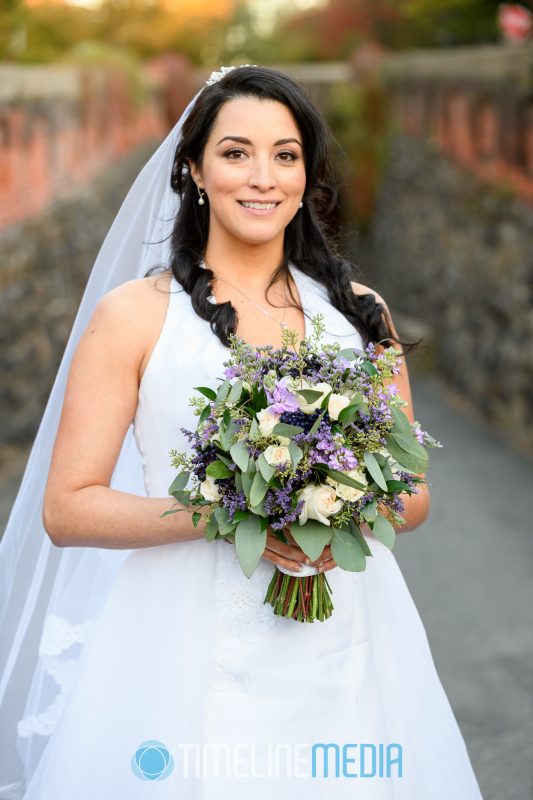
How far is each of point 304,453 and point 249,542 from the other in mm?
229

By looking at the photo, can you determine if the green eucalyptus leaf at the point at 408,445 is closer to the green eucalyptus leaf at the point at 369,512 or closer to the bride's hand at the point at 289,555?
the green eucalyptus leaf at the point at 369,512

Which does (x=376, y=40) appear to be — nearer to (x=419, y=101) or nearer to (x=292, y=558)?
(x=419, y=101)

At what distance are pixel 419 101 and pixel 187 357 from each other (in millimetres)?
12110

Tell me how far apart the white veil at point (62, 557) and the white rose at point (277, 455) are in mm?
1157

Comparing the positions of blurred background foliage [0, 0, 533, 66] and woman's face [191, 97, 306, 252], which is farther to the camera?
blurred background foliage [0, 0, 533, 66]

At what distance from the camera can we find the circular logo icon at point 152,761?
8.53 feet

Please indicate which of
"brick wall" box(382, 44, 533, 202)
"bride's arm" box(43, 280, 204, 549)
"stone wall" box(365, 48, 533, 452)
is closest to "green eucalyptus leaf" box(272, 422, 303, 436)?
"bride's arm" box(43, 280, 204, 549)

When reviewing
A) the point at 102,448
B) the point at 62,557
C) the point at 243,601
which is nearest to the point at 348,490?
the point at 243,601

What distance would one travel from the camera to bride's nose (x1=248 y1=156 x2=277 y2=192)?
266cm

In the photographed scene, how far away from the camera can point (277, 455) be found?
84.9 inches

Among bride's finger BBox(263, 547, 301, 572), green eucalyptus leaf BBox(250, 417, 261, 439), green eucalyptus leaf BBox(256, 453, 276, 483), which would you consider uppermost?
green eucalyptus leaf BBox(250, 417, 261, 439)

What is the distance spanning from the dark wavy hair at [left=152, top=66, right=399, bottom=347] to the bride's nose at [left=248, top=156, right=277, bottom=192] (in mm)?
166

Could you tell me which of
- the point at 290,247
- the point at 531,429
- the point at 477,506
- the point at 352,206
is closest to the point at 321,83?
the point at 352,206

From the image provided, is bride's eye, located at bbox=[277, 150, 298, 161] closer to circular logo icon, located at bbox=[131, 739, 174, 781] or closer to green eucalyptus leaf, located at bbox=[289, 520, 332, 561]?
green eucalyptus leaf, located at bbox=[289, 520, 332, 561]
